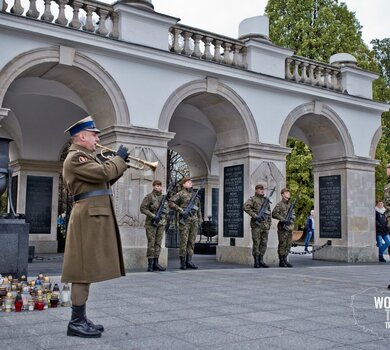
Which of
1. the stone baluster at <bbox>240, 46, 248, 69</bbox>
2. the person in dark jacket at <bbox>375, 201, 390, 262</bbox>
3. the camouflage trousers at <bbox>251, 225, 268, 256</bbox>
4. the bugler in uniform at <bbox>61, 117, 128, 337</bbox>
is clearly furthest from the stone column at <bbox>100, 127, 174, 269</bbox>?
the person in dark jacket at <bbox>375, 201, 390, 262</bbox>

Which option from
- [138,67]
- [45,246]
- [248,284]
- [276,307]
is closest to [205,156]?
[45,246]

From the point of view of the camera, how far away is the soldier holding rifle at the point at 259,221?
12.7m

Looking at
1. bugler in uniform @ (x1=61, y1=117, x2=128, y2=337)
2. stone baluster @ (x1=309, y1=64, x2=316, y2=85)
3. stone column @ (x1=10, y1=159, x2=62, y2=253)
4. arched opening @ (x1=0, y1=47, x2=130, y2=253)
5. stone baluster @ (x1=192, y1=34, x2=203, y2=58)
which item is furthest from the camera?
stone column @ (x1=10, y1=159, x2=62, y2=253)

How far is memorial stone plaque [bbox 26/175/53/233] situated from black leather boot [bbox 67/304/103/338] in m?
11.8

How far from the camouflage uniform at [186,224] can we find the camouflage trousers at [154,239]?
619 mm

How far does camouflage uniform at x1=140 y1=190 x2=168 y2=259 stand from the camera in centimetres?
1126

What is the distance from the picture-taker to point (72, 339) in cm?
475

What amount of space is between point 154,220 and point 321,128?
23.5 feet

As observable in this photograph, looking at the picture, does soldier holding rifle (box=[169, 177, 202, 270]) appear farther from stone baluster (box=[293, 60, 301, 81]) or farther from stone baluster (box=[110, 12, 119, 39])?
stone baluster (box=[293, 60, 301, 81])

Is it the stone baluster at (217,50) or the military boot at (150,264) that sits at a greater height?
the stone baluster at (217,50)

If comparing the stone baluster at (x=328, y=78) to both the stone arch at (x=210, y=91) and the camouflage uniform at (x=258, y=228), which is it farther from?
the camouflage uniform at (x=258, y=228)

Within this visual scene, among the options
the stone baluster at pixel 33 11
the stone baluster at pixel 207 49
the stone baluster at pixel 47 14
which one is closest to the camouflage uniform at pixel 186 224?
the stone baluster at pixel 207 49

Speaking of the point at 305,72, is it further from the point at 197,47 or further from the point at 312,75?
the point at 197,47

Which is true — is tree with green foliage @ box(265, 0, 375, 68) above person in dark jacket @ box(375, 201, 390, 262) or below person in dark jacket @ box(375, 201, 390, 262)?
above
